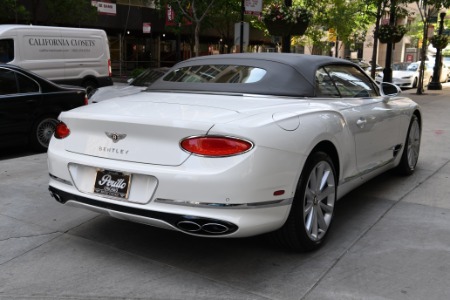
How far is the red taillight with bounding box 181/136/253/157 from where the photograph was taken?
3.05 meters

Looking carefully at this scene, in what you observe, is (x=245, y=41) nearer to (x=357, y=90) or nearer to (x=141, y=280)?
(x=357, y=90)

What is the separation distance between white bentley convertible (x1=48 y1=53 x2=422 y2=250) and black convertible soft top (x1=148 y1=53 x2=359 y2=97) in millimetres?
11

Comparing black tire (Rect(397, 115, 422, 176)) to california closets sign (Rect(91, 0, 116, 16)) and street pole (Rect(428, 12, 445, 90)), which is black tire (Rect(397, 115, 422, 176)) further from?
street pole (Rect(428, 12, 445, 90))

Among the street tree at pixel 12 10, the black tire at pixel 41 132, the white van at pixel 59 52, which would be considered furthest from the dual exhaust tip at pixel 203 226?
the street tree at pixel 12 10

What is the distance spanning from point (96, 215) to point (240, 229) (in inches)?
76.9

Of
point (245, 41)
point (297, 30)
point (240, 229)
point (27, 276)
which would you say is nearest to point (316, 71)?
point (240, 229)

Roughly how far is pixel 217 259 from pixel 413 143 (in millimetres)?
3526

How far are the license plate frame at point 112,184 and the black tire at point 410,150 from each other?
12.2 ft

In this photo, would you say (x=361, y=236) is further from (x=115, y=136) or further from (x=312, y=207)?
(x=115, y=136)

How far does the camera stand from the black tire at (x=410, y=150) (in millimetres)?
5811

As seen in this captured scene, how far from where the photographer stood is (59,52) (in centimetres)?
1422

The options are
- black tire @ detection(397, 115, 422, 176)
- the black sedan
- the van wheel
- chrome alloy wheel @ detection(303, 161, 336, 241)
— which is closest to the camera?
chrome alloy wheel @ detection(303, 161, 336, 241)

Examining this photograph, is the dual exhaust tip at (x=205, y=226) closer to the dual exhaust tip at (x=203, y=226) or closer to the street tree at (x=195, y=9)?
the dual exhaust tip at (x=203, y=226)

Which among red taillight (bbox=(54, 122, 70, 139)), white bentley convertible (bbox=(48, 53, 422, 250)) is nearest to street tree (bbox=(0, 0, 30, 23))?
white bentley convertible (bbox=(48, 53, 422, 250))
